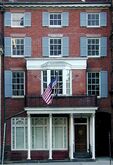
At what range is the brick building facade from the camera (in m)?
45.8

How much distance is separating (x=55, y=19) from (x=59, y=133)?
916 centimetres

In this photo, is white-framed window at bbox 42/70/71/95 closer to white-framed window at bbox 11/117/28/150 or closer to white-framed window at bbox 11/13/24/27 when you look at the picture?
white-framed window at bbox 11/117/28/150

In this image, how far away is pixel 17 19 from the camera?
Result: 47312mm

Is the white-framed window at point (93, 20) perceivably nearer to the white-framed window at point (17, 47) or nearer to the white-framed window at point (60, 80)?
the white-framed window at point (60, 80)

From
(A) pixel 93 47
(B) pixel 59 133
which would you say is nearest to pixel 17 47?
(A) pixel 93 47

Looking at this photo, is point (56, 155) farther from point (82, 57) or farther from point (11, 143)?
point (82, 57)

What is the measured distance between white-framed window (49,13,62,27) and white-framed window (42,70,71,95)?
160 inches

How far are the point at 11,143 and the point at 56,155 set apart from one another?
364 centimetres

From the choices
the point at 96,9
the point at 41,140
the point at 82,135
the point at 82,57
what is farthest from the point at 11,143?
the point at 96,9

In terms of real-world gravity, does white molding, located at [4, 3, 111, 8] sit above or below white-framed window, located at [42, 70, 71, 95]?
above

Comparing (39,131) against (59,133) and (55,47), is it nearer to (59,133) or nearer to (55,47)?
(59,133)

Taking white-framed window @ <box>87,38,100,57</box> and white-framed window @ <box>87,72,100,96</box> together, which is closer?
white-framed window @ <box>87,72,100,96</box>

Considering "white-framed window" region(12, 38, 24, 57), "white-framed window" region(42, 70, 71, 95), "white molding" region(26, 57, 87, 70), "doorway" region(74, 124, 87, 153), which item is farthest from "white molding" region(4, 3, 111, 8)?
"doorway" region(74, 124, 87, 153)

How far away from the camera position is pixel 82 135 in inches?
1836
